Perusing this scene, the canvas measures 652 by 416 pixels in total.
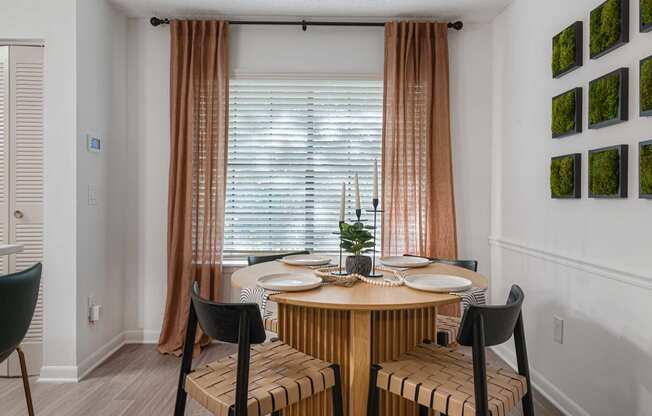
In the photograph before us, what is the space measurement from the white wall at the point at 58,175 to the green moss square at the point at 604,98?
117 inches

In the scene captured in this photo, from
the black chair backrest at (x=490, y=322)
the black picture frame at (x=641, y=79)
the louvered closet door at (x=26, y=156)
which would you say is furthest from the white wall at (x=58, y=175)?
the black picture frame at (x=641, y=79)

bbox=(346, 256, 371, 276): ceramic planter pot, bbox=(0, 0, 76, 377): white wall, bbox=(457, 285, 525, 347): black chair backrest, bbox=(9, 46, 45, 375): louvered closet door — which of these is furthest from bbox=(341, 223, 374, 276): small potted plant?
bbox=(9, 46, 45, 375): louvered closet door

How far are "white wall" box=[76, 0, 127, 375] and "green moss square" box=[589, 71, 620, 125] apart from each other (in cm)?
297

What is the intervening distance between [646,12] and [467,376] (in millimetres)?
1587

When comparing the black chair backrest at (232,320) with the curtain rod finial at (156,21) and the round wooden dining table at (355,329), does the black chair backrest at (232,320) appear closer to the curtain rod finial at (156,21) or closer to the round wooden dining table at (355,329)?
the round wooden dining table at (355,329)

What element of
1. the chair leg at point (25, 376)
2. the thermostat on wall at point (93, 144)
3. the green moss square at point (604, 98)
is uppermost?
the green moss square at point (604, 98)

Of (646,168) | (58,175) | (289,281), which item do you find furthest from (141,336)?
(646,168)

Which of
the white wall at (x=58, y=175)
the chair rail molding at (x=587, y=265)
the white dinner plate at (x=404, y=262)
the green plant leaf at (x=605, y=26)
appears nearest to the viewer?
the chair rail molding at (x=587, y=265)

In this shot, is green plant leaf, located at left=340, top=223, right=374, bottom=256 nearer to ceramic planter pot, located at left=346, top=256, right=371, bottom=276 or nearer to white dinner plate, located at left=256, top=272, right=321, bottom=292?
ceramic planter pot, located at left=346, top=256, right=371, bottom=276

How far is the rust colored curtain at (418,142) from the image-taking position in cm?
319

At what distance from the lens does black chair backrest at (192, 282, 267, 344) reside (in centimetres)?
137

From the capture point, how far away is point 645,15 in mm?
1646

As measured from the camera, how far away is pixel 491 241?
3.31 m

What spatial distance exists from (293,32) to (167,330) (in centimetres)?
254
